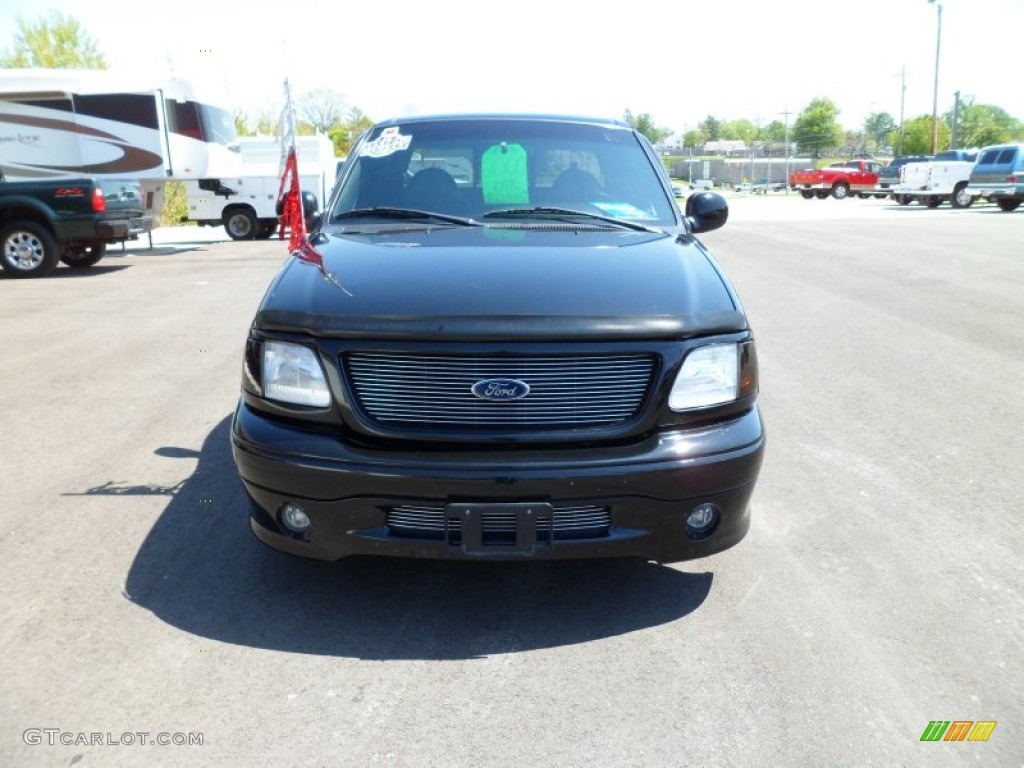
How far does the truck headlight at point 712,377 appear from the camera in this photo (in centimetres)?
309

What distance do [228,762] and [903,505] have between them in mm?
3240

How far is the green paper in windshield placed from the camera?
4328mm

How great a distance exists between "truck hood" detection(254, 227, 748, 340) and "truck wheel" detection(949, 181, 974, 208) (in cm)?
3336

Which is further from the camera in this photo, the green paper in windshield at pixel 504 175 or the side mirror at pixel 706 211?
the side mirror at pixel 706 211

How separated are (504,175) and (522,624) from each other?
2.20m

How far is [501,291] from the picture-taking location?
10.3 ft

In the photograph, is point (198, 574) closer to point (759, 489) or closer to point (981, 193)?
point (759, 489)

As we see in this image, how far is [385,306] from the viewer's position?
3080 mm

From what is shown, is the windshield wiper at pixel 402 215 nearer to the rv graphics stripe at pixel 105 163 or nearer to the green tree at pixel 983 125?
the rv graphics stripe at pixel 105 163

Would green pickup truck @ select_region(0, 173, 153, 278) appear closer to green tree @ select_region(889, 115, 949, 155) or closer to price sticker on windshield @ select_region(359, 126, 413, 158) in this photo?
price sticker on windshield @ select_region(359, 126, 413, 158)

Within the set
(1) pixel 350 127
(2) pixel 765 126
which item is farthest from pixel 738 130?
(1) pixel 350 127

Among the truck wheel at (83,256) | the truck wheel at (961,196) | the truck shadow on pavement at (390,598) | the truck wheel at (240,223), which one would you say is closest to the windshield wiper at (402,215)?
the truck shadow on pavement at (390,598)

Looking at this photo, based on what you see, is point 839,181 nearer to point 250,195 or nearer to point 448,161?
point 250,195

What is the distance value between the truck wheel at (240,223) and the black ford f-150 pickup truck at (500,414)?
795 inches
